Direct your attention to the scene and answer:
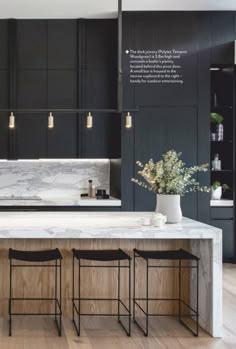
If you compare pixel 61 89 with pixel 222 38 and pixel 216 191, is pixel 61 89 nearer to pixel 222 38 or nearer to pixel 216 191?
pixel 222 38

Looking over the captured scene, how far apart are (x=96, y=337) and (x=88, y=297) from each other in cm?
53

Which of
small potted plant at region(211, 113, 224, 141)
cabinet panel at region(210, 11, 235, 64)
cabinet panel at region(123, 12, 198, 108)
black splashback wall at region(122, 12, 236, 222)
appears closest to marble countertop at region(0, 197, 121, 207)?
black splashback wall at region(122, 12, 236, 222)

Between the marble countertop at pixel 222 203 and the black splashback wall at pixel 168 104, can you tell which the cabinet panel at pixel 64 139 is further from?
the marble countertop at pixel 222 203

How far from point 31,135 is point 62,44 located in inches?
48.9

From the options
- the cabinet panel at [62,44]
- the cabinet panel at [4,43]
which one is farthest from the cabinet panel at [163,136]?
the cabinet panel at [4,43]

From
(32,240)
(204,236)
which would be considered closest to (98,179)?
(32,240)

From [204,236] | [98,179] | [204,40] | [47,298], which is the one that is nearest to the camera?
[204,236]

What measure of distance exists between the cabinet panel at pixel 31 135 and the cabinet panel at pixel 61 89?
0.83 ft

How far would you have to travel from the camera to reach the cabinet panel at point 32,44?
6.55m

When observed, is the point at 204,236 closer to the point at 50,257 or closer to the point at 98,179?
the point at 50,257

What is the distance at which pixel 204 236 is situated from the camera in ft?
12.9

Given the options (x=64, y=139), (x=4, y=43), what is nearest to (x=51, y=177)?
(x=64, y=139)

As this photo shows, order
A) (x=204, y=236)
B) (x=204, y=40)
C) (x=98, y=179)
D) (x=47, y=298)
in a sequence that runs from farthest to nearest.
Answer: (x=98, y=179)
(x=204, y=40)
(x=47, y=298)
(x=204, y=236)

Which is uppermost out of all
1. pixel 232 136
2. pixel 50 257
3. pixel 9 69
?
pixel 9 69
